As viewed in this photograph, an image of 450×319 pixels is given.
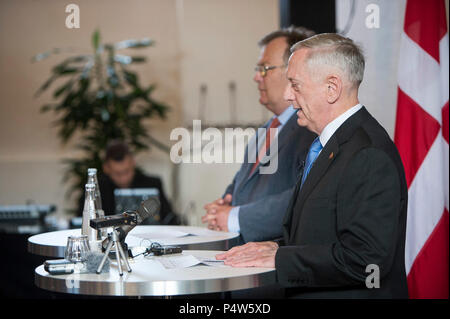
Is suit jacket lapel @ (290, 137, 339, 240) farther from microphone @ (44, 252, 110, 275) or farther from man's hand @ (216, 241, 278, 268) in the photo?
microphone @ (44, 252, 110, 275)

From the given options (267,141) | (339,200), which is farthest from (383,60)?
(339,200)

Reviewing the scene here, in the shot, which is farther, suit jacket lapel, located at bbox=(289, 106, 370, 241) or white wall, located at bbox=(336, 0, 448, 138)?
white wall, located at bbox=(336, 0, 448, 138)

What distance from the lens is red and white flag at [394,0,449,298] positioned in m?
2.56

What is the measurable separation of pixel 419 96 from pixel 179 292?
5.02ft

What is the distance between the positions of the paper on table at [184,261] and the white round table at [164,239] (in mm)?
248

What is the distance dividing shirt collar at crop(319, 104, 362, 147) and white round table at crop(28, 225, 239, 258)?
66cm

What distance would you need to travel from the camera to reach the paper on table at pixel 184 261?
1757mm

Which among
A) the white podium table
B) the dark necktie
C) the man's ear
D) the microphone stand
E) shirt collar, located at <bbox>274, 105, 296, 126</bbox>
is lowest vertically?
the white podium table

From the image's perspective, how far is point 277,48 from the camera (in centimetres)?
268

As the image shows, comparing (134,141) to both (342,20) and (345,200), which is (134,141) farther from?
(345,200)

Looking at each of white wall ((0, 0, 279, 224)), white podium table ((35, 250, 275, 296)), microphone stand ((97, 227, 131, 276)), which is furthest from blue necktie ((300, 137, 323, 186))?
white wall ((0, 0, 279, 224))

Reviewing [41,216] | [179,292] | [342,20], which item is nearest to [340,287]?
[179,292]

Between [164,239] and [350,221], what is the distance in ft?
2.94

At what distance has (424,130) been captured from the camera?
8.41 feet
